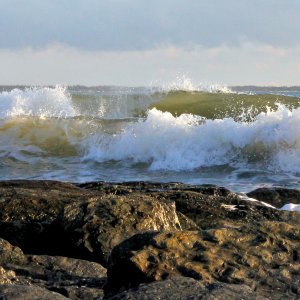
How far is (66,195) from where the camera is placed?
21.7 ft

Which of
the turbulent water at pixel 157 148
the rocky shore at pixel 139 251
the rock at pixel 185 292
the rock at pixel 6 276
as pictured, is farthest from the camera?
the turbulent water at pixel 157 148

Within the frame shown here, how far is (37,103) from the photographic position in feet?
81.7

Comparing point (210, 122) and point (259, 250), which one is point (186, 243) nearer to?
point (259, 250)

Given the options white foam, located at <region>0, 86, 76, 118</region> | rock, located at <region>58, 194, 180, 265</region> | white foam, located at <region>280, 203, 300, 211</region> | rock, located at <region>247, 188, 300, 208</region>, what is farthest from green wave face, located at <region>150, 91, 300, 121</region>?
rock, located at <region>58, 194, 180, 265</region>

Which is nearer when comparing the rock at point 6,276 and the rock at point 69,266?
the rock at point 6,276

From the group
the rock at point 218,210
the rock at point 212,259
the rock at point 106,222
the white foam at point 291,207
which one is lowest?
the white foam at point 291,207

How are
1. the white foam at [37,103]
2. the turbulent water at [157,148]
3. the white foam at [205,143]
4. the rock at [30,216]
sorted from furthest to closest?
the white foam at [37,103] < the white foam at [205,143] < the turbulent water at [157,148] < the rock at [30,216]

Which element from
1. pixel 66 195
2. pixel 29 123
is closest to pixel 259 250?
pixel 66 195

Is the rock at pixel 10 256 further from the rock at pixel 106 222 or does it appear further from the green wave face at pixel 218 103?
the green wave face at pixel 218 103

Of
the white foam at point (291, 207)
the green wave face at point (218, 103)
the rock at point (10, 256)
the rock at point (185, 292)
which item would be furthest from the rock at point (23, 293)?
the green wave face at point (218, 103)

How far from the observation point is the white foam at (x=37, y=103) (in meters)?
24.2

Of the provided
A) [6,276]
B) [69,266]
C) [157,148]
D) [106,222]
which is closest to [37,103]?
[157,148]

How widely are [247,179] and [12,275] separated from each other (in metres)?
8.85

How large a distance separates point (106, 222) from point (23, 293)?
6.41 ft
